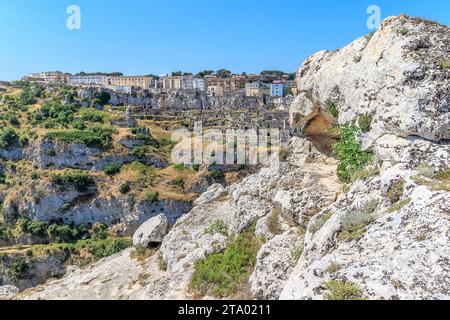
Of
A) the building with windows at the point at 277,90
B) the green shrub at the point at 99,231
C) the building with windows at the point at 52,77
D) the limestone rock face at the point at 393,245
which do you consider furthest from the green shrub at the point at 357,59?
the building with windows at the point at 52,77

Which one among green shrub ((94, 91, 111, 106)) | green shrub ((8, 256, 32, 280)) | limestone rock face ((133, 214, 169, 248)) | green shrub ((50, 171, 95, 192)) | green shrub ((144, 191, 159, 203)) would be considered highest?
green shrub ((94, 91, 111, 106))

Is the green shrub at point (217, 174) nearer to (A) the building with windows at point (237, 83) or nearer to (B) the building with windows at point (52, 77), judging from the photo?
(A) the building with windows at point (237, 83)

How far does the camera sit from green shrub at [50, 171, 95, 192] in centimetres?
7225

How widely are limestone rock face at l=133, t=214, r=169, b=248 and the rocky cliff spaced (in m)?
1.88

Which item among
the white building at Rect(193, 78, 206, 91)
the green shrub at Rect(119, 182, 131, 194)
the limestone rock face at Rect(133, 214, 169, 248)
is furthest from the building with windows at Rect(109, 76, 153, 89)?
the limestone rock face at Rect(133, 214, 169, 248)

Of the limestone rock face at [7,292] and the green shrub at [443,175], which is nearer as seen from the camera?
the green shrub at [443,175]

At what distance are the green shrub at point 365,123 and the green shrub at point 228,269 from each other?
558 cm

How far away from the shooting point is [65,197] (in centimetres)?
7150

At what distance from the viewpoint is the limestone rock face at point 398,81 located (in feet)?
30.9

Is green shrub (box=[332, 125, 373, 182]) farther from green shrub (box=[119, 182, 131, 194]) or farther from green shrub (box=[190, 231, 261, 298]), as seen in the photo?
green shrub (box=[119, 182, 131, 194])

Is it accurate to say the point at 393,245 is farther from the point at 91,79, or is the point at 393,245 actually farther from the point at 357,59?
the point at 91,79

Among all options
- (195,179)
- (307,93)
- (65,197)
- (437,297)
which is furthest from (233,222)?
(65,197)

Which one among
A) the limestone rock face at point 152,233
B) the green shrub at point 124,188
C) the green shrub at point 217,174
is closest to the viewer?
the limestone rock face at point 152,233

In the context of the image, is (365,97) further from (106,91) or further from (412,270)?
(106,91)
